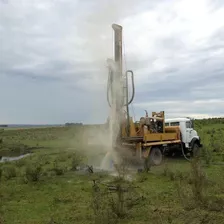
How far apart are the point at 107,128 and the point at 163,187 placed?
5583 mm

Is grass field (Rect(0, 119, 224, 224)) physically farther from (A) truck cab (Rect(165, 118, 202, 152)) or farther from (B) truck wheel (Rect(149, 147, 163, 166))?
(A) truck cab (Rect(165, 118, 202, 152))

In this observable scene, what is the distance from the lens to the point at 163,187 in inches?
500

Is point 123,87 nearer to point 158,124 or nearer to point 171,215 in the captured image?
point 158,124

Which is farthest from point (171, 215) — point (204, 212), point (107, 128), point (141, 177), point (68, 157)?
point (68, 157)

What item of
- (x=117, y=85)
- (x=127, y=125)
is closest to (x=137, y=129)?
(x=127, y=125)

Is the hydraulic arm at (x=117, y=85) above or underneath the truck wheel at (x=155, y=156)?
above

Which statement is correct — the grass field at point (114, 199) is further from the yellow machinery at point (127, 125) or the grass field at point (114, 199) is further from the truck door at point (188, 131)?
the truck door at point (188, 131)

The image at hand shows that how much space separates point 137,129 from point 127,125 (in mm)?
1269

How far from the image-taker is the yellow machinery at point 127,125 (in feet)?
56.2

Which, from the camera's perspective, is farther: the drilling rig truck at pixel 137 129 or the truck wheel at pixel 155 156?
the truck wheel at pixel 155 156

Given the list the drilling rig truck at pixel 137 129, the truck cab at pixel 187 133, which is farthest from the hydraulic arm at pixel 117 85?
the truck cab at pixel 187 133

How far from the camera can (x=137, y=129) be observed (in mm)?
19281

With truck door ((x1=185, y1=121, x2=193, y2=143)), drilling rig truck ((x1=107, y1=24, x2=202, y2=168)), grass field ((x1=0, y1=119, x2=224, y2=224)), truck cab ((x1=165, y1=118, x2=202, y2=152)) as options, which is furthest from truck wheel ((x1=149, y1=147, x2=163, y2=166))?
grass field ((x1=0, y1=119, x2=224, y2=224))

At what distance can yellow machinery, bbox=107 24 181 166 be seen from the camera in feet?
56.2
